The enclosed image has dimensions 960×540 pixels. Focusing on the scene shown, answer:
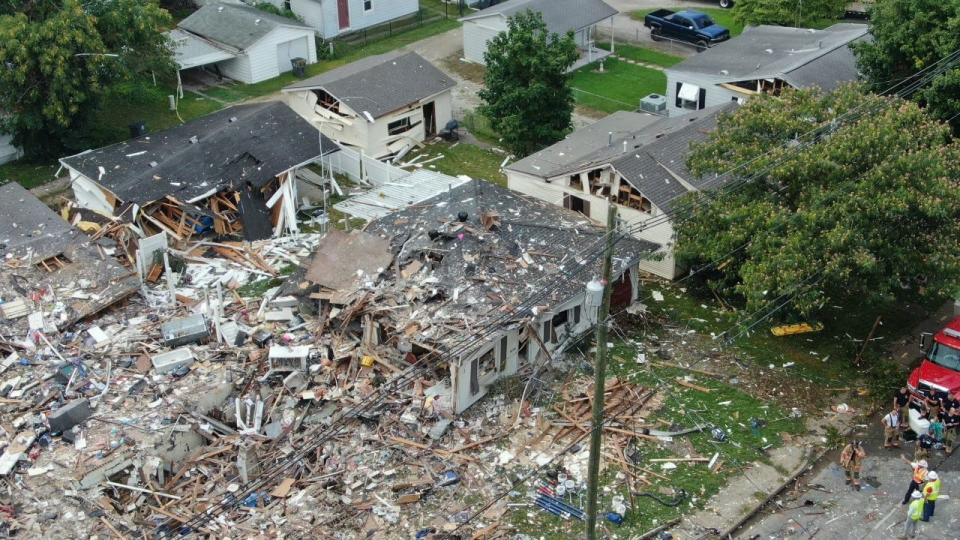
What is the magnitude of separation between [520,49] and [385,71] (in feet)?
22.1

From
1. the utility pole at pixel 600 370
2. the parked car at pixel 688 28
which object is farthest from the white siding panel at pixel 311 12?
the utility pole at pixel 600 370

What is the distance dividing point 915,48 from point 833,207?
40.9ft

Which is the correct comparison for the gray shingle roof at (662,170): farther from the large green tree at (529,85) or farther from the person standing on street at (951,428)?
the person standing on street at (951,428)

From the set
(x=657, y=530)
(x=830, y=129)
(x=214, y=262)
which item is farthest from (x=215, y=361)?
(x=830, y=129)

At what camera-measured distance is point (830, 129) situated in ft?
89.5

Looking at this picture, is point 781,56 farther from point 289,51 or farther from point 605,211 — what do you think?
point 289,51

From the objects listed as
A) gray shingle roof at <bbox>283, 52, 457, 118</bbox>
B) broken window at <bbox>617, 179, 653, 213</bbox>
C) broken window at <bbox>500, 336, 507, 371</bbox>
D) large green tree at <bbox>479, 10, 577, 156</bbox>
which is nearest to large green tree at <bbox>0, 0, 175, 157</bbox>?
gray shingle roof at <bbox>283, 52, 457, 118</bbox>

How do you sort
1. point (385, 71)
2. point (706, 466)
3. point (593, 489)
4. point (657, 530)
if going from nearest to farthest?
point (593, 489) < point (657, 530) < point (706, 466) < point (385, 71)

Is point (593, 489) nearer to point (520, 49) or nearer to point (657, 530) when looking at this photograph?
point (657, 530)

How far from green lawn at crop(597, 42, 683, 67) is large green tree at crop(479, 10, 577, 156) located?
11.4m

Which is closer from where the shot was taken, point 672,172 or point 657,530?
point 657,530

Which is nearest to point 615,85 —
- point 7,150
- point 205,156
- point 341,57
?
point 341,57

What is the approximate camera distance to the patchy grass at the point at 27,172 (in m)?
37.9

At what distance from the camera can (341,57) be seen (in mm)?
49906
